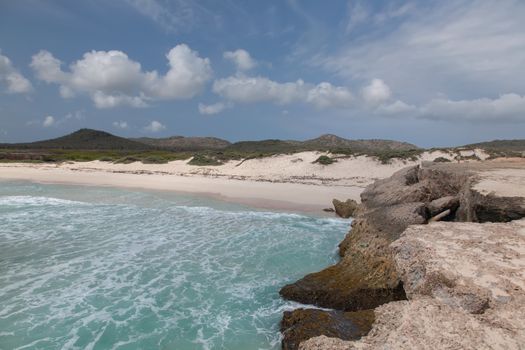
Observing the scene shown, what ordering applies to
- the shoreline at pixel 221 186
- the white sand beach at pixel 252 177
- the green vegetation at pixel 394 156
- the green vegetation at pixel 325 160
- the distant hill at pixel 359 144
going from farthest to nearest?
the distant hill at pixel 359 144
the green vegetation at pixel 325 160
the green vegetation at pixel 394 156
the white sand beach at pixel 252 177
the shoreline at pixel 221 186

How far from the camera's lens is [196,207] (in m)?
18.2

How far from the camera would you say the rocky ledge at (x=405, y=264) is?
4504 millimetres

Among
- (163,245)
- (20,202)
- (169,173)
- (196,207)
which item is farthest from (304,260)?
(169,173)

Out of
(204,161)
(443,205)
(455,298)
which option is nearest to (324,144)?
(204,161)

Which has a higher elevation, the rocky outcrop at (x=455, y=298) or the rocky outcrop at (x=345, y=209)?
the rocky outcrop at (x=455, y=298)

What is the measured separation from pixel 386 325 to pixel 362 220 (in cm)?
513

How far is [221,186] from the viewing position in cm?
2462

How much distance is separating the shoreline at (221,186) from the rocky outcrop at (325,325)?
37.5 ft

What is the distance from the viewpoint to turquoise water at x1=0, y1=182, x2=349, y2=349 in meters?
6.30

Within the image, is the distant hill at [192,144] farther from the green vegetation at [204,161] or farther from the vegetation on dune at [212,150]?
the green vegetation at [204,161]

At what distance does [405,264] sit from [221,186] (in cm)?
1967

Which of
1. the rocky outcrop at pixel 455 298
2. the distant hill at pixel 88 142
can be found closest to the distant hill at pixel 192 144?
the distant hill at pixel 88 142

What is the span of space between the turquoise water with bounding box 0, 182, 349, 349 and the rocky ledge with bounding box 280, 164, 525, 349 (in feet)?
3.62

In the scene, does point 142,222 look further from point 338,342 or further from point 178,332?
point 338,342
